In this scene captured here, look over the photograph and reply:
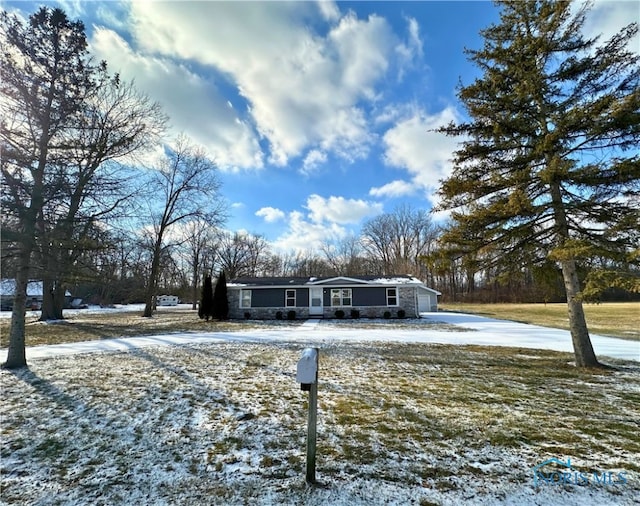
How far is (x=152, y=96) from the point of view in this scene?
1187 centimetres

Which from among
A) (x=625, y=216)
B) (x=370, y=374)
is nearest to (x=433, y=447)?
(x=370, y=374)

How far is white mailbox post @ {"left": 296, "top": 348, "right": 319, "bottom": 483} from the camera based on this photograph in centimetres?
256

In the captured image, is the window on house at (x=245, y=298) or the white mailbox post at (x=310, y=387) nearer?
the white mailbox post at (x=310, y=387)

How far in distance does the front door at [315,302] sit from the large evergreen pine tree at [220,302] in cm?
546

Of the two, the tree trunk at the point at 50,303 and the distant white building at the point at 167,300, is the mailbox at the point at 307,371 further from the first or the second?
the distant white building at the point at 167,300

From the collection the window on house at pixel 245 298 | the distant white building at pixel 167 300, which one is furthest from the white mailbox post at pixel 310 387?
the distant white building at pixel 167 300

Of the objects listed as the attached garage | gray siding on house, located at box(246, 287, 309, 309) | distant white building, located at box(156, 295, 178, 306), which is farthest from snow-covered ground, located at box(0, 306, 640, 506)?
distant white building, located at box(156, 295, 178, 306)

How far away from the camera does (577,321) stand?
694cm

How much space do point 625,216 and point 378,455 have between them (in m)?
6.53

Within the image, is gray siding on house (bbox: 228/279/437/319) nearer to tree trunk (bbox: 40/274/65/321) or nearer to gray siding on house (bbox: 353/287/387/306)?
gray siding on house (bbox: 353/287/387/306)

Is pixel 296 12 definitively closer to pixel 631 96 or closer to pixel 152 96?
pixel 152 96

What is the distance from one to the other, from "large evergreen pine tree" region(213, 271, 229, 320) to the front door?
5.46 metres

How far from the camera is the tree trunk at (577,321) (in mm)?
6836

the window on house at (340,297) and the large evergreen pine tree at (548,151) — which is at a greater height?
the large evergreen pine tree at (548,151)
